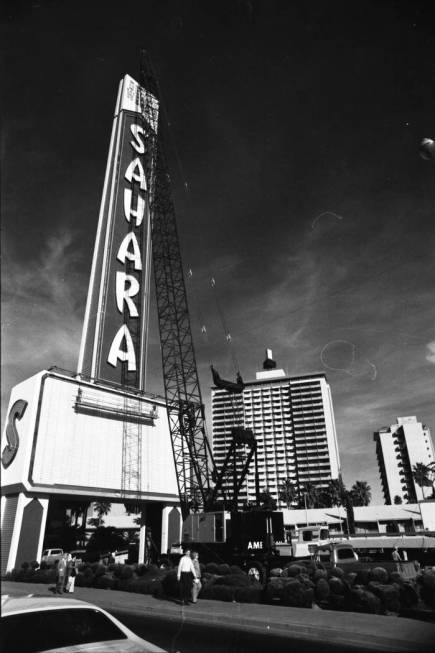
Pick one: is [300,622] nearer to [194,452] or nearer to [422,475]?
[194,452]

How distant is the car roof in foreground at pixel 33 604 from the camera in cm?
451

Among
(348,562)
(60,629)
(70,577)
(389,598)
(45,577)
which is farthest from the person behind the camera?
(45,577)

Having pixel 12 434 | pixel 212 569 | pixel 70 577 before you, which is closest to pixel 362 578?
pixel 212 569

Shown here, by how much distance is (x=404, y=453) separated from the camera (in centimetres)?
19125

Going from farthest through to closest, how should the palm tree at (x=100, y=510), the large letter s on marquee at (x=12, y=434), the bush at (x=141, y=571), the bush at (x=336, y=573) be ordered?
the palm tree at (x=100, y=510)
the large letter s on marquee at (x=12, y=434)
the bush at (x=141, y=571)
the bush at (x=336, y=573)

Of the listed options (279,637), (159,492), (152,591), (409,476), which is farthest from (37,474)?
(409,476)

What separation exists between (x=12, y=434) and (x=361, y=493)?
14862 cm

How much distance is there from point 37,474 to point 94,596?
52.8 ft

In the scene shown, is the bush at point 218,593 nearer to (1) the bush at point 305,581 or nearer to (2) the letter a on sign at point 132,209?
(1) the bush at point 305,581

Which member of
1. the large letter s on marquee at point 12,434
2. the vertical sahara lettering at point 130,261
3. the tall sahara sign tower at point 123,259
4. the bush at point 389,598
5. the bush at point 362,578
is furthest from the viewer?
the vertical sahara lettering at point 130,261

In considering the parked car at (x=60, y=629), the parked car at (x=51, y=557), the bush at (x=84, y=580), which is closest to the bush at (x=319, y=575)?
the bush at (x=84, y=580)

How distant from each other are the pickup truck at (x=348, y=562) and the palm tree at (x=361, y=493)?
461 feet

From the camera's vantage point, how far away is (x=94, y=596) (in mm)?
19594

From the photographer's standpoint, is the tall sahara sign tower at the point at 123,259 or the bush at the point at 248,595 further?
the tall sahara sign tower at the point at 123,259
